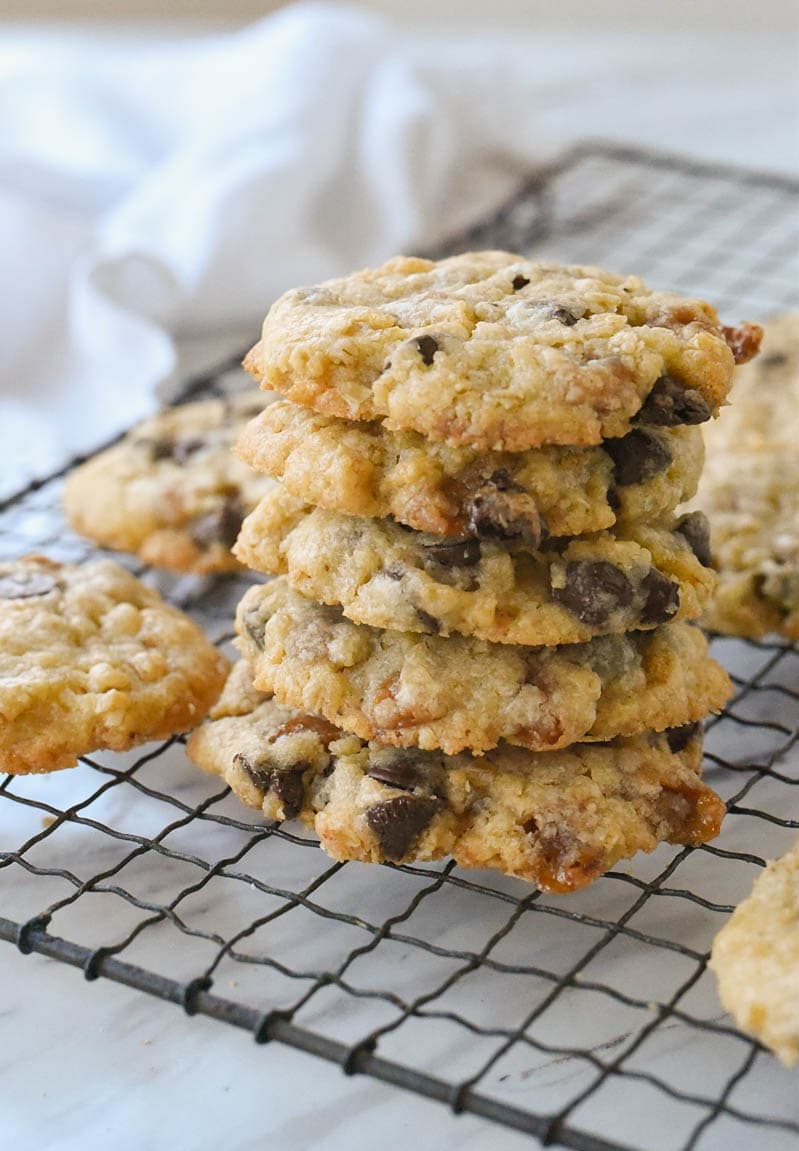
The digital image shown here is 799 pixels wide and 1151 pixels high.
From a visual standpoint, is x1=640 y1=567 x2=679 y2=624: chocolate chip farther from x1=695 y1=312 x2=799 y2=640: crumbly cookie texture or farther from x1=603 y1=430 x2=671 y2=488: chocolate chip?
x1=695 y1=312 x2=799 y2=640: crumbly cookie texture

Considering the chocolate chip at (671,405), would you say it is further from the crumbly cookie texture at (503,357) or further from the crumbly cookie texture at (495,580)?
the crumbly cookie texture at (495,580)

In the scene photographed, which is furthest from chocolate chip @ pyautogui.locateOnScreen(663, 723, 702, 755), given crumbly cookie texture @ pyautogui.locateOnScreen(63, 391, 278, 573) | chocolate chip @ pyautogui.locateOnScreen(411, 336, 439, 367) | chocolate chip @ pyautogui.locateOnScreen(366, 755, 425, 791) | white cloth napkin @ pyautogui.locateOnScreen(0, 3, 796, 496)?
white cloth napkin @ pyautogui.locateOnScreen(0, 3, 796, 496)

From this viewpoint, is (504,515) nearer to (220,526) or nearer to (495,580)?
(495,580)

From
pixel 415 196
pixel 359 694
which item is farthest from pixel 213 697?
pixel 415 196

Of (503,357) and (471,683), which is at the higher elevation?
(503,357)

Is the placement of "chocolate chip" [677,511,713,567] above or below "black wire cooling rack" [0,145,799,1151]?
above

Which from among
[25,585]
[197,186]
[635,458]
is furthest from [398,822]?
[197,186]
